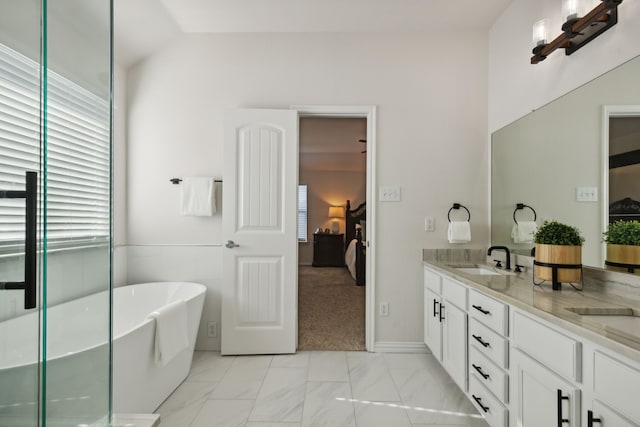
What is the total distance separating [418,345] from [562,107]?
203cm

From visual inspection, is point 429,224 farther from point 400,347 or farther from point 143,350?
point 143,350

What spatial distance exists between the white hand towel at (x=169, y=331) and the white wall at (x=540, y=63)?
272cm

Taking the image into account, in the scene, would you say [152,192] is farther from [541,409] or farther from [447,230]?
[541,409]

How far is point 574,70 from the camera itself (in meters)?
1.78

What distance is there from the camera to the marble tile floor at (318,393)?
1804 mm

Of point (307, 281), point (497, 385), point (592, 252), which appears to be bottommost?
point (307, 281)

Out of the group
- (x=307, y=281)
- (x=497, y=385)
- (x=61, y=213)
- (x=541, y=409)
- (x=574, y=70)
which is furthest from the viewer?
(x=307, y=281)

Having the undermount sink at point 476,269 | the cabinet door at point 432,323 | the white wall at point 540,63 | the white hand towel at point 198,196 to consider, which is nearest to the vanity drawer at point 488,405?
the cabinet door at point 432,323

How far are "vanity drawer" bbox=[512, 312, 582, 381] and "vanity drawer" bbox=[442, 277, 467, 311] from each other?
494 mm

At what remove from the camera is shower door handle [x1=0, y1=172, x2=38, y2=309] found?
586 millimetres

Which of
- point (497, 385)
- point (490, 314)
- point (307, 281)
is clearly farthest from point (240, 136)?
point (307, 281)

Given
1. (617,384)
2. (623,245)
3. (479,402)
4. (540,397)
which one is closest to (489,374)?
(479,402)

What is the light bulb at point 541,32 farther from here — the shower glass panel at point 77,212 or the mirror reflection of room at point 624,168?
the shower glass panel at point 77,212

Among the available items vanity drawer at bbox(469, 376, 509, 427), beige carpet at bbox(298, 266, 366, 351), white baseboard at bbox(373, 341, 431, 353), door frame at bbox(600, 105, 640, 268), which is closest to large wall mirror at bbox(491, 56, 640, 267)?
door frame at bbox(600, 105, 640, 268)
